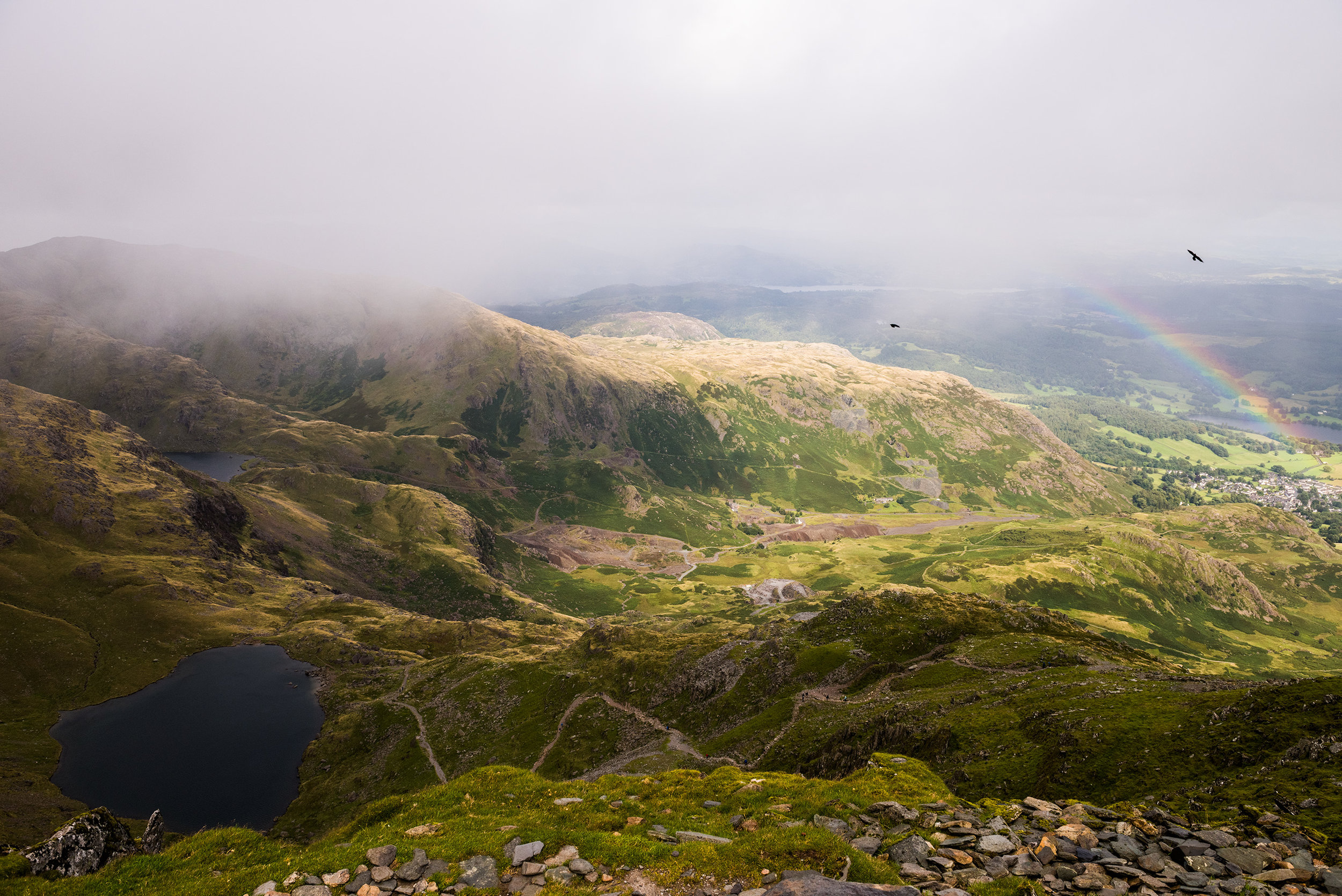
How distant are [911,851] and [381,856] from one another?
23.5 metres

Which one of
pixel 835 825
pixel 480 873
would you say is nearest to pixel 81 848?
pixel 480 873

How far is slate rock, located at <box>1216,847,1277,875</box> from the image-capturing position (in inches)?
773

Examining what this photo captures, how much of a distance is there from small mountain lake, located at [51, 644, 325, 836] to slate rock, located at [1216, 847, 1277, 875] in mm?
135628

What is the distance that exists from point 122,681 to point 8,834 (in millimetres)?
68676

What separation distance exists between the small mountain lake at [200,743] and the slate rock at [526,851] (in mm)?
112087

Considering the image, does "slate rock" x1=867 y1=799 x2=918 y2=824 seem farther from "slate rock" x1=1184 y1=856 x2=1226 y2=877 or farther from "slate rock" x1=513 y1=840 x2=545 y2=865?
"slate rock" x1=513 y1=840 x2=545 y2=865

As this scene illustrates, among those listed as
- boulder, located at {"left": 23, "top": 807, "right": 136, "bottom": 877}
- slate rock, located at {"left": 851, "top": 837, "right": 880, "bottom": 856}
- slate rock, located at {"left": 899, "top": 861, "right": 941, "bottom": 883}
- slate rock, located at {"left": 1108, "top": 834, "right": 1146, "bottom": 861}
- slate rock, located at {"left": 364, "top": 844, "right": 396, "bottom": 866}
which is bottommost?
boulder, located at {"left": 23, "top": 807, "right": 136, "bottom": 877}

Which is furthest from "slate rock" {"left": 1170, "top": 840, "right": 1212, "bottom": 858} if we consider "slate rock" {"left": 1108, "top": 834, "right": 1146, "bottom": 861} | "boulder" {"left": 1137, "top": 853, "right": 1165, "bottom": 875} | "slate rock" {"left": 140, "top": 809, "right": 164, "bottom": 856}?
"slate rock" {"left": 140, "top": 809, "right": 164, "bottom": 856}

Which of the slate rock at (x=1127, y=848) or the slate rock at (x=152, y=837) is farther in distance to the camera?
the slate rock at (x=152, y=837)

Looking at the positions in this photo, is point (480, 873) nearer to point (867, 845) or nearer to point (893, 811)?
point (867, 845)

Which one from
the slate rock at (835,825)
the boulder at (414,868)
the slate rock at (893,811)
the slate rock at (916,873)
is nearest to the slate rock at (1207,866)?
the slate rock at (916,873)

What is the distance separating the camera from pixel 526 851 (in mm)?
25406

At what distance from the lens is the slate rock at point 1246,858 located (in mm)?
19625

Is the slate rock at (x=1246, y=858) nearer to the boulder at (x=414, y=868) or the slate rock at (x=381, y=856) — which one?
the boulder at (x=414, y=868)
